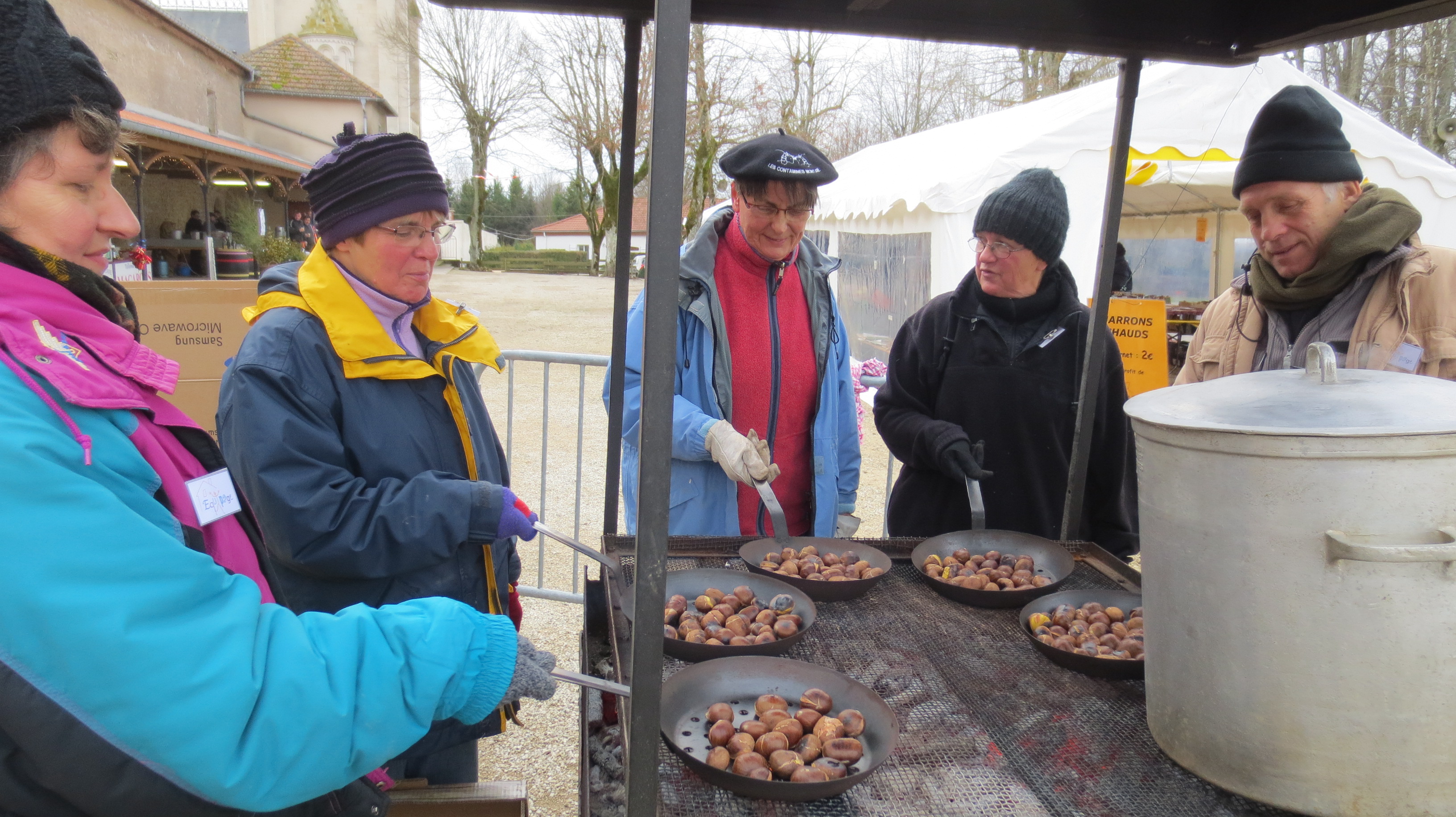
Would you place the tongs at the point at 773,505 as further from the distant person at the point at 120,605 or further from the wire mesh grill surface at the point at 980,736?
the distant person at the point at 120,605

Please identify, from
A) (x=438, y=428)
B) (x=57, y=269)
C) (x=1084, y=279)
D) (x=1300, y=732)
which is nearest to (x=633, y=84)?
(x=438, y=428)

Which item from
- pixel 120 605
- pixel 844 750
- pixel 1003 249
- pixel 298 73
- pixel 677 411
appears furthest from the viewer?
pixel 298 73

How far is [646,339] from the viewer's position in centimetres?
106

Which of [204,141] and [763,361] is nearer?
[763,361]

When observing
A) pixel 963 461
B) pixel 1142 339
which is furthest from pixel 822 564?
pixel 1142 339

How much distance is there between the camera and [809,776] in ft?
4.14

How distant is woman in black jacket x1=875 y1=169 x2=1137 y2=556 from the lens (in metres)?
2.68

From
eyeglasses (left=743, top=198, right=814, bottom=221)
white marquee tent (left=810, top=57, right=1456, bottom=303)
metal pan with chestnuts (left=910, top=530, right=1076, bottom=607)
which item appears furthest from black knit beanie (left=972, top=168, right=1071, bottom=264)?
white marquee tent (left=810, top=57, right=1456, bottom=303)

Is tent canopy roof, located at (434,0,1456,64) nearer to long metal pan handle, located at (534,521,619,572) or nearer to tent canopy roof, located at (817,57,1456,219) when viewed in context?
long metal pan handle, located at (534,521,619,572)

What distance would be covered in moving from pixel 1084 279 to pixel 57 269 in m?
8.57

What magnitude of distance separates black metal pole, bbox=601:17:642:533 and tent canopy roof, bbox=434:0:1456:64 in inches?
5.1

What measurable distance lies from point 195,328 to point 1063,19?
12.7ft

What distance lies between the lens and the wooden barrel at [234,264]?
13602mm

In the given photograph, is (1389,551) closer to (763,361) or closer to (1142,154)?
(763,361)
